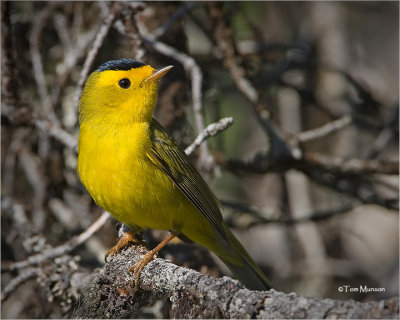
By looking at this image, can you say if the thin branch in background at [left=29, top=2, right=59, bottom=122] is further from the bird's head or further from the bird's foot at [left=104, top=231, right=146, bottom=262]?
the bird's foot at [left=104, top=231, right=146, bottom=262]

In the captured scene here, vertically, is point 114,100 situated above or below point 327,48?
above

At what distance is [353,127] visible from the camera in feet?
19.4

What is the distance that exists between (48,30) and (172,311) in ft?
12.6

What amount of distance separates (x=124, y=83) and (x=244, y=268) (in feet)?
5.33

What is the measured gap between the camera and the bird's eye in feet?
13.0

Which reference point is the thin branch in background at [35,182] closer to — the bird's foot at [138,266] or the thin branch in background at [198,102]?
the thin branch in background at [198,102]

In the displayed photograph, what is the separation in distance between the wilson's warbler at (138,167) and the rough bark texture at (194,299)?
1.05ft

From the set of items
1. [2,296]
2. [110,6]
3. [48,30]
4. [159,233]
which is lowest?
[159,233]

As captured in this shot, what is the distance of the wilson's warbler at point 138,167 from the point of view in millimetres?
3648

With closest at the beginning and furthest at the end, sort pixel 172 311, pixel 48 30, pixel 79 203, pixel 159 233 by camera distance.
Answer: pixel 172 311 < pixel 159 233 < pixel 79 203 < pixel 48 30

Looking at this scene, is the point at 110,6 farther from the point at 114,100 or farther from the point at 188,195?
the point at 188,195

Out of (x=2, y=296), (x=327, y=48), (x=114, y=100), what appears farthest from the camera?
(x=327, y=48)

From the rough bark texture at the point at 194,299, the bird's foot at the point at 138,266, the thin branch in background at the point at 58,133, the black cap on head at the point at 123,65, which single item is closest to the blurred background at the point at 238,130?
the thin branch in background at the point at 58,133

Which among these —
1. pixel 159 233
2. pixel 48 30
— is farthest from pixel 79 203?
pixel 48 30
